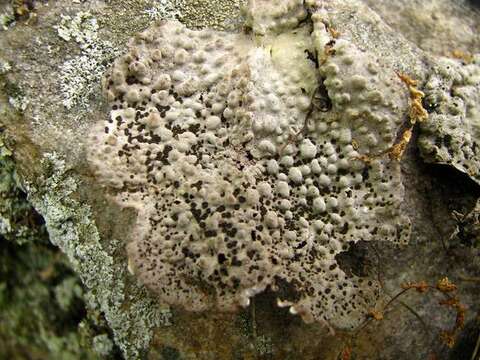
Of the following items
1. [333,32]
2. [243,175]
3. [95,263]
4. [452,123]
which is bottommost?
[95,263]

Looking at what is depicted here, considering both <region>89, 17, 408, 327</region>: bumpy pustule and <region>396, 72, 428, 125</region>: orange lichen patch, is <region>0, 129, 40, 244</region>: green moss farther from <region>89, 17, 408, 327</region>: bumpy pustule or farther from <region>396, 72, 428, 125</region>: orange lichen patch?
<region>396, 72, 428, 125</region>: orange lichen patch

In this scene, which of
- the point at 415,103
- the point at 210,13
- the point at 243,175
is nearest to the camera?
the point at 243,175

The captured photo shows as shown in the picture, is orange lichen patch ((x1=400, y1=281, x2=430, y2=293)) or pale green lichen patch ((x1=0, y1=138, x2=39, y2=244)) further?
pale green lichen patch ((x1=0, y1=138, x2=39, y2=244))

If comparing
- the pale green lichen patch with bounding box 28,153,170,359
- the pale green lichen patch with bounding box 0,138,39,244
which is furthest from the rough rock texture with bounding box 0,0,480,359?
the pale green lichen patch with bounding box 0,138,39,244

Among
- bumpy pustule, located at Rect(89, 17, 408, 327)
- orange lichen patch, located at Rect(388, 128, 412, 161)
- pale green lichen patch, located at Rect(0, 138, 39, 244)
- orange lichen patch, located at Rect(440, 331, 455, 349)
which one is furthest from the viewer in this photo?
pale green lichen patch, located at Rect(0, 138, 39, 244)

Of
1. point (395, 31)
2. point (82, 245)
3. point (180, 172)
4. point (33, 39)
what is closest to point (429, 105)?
point (395, 31)

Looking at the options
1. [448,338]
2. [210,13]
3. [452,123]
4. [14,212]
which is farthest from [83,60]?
[448,338]

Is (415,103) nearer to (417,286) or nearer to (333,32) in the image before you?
(333,32)
